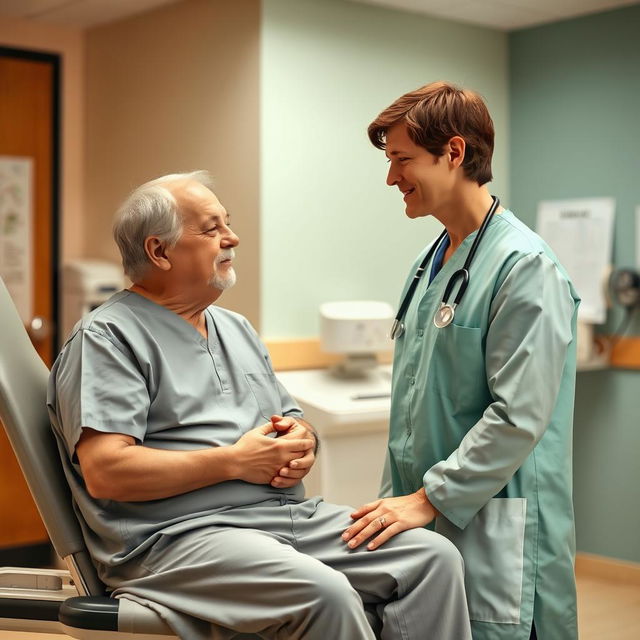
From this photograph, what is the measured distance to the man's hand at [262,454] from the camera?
1.76 m

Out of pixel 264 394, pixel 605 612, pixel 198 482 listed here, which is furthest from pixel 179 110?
pixel 605 612

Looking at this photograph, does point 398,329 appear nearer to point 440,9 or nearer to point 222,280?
point 222,280

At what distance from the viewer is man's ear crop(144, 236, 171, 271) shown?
188cm

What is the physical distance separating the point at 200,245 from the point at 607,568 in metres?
2.62

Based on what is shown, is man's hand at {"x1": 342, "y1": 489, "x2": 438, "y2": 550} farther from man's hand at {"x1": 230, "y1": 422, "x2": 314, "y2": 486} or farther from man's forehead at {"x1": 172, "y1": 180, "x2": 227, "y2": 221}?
man's forehead at {"x1": 172, "y1": 180, "x2": 227, "y2": 221}

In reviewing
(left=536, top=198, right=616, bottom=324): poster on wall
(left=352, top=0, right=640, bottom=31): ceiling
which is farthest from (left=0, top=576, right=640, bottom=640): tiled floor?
(left=352, top=0, right=640, bottom=31): ceiling

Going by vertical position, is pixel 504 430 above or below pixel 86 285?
below

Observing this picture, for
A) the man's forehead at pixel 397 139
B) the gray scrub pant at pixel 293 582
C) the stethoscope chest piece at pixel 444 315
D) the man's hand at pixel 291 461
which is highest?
the man's forehead at pixel 397 139

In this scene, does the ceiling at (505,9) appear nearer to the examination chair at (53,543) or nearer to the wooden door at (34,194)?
the wooden door at (34,194)

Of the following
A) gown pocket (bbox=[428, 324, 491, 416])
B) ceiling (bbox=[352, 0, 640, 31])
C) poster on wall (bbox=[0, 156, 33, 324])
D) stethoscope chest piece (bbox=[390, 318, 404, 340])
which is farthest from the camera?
poster on wall (bbox=[0, 156, 33, 324])

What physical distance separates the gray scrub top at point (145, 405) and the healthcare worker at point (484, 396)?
0.94ft

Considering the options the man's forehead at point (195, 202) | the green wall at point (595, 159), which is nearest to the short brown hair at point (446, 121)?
the man's forehead at point (195, 202)

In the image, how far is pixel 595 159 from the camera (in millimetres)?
3855

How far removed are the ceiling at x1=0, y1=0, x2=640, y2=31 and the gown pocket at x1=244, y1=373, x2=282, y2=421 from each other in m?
2.02
